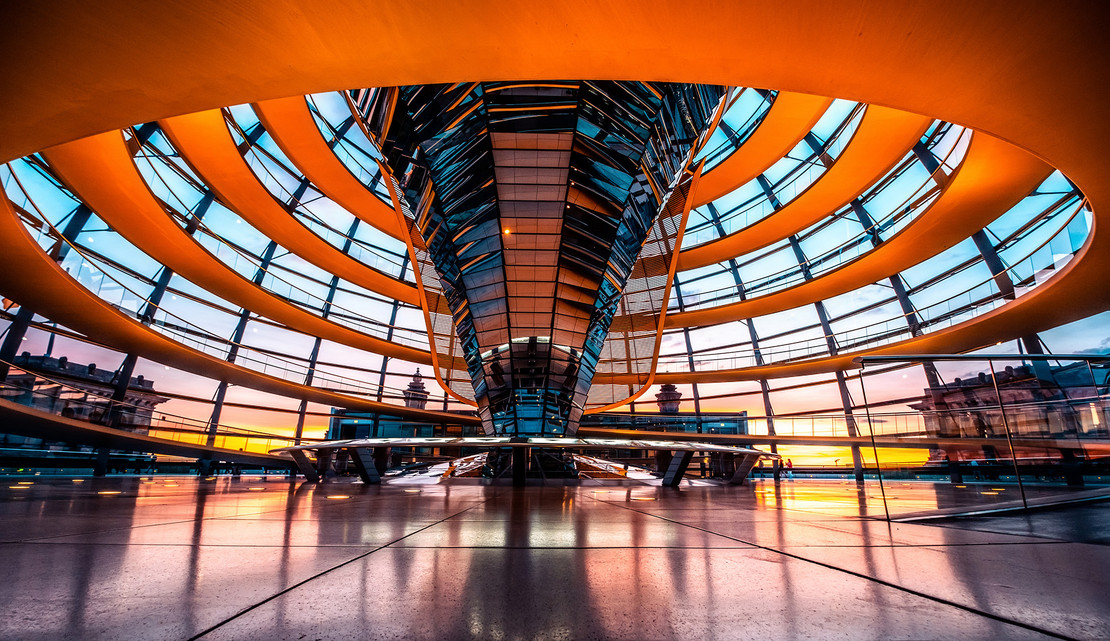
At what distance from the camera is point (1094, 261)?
45.6 ft

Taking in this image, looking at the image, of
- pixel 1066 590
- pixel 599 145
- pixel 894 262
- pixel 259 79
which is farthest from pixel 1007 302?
pixel 259 79

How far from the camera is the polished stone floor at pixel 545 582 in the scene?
145 centimetres

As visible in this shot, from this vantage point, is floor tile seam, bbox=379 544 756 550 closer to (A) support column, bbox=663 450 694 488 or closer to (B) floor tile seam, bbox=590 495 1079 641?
(B) floor tile seam, bbox=590 495 1079 641

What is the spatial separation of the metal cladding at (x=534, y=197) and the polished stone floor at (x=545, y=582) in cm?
941

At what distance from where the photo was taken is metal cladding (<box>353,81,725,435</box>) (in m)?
10.9

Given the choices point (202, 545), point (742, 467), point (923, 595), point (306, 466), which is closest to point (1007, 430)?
point (923, 595)

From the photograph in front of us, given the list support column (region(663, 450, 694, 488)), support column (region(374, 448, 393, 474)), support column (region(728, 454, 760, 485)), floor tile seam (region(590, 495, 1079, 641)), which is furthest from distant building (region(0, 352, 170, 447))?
support column (region(728, 454, 760, 485))

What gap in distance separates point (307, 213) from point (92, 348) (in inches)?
456

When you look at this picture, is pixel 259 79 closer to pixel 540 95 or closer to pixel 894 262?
pixel 540 95

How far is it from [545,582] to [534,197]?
1223cm

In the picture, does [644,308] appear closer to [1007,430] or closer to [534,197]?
[534,197]

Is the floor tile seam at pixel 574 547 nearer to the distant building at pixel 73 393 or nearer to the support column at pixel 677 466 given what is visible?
the support column at pixel 677 466

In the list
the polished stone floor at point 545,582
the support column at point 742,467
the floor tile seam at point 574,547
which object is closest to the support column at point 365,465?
the polished stone floor at point 545,582

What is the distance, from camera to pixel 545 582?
2.05m
